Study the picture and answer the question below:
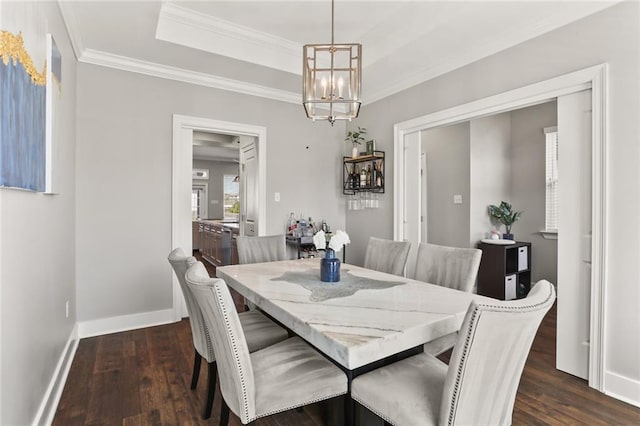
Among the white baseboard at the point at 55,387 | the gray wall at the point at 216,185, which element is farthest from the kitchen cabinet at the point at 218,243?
the white baseboard at the point at 55,387

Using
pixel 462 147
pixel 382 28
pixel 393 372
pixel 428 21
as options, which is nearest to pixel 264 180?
pixel 382 28

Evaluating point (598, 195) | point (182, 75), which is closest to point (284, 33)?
point (182, 75)

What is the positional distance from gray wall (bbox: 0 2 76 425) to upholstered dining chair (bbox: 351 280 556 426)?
140cm

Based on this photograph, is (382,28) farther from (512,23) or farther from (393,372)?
(393,372)

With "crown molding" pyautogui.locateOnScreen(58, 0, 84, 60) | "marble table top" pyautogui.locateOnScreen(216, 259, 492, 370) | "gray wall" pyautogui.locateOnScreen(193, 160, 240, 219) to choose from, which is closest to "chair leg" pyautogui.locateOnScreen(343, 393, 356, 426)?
"marble table top" pyautogui.locateOnScreen(216, 259, 492, 370)

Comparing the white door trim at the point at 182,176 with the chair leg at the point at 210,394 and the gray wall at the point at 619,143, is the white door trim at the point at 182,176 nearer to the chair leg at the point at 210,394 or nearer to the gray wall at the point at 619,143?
the chair leg at the point at 210,394

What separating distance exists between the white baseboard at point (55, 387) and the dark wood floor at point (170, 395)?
1.7 inches

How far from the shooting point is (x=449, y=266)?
7.45 feet

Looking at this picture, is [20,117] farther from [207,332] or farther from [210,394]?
[210,394]

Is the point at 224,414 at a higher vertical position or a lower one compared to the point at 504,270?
lower

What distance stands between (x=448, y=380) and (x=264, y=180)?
3.28m

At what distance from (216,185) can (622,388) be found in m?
9.69

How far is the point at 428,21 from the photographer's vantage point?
113 inches

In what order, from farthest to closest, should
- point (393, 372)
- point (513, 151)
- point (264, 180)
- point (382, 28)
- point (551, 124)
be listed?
1. point (513, 151)
2. point (551, 124)
3. point (264, 180)
4. point (382, 28)
5. point (393, 372)
